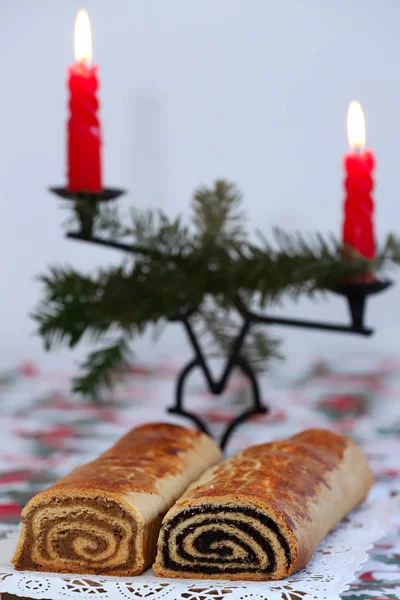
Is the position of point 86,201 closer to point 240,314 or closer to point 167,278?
point 167,278

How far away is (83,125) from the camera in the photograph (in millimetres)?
2283

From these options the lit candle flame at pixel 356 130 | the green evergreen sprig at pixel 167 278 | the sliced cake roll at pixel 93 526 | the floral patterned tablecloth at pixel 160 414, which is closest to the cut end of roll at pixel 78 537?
the sliced cake roll at pixel 93 526

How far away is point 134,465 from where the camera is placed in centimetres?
191

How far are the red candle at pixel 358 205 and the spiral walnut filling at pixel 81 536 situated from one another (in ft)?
2.32

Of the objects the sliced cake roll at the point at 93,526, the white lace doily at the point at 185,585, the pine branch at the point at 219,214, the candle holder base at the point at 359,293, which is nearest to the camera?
the white lace doily at the point at 185,585

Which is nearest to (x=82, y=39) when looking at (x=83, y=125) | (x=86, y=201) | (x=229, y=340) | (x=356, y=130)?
(x=83, y=125)

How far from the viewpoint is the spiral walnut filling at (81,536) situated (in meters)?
1.76

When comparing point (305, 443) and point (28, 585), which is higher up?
point (305, 443)

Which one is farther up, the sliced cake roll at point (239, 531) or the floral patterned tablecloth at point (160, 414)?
the floral patterned tablecloth at point (160, 414)

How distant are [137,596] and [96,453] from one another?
773 mm

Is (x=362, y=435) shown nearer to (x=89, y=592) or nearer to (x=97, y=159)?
(x=97, y=159)

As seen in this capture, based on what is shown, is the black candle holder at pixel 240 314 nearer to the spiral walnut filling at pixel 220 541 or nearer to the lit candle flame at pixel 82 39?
the lit candle flame at pixel 82 39

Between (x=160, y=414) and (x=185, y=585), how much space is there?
1050 mm

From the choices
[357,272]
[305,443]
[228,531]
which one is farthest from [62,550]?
[357,272]
